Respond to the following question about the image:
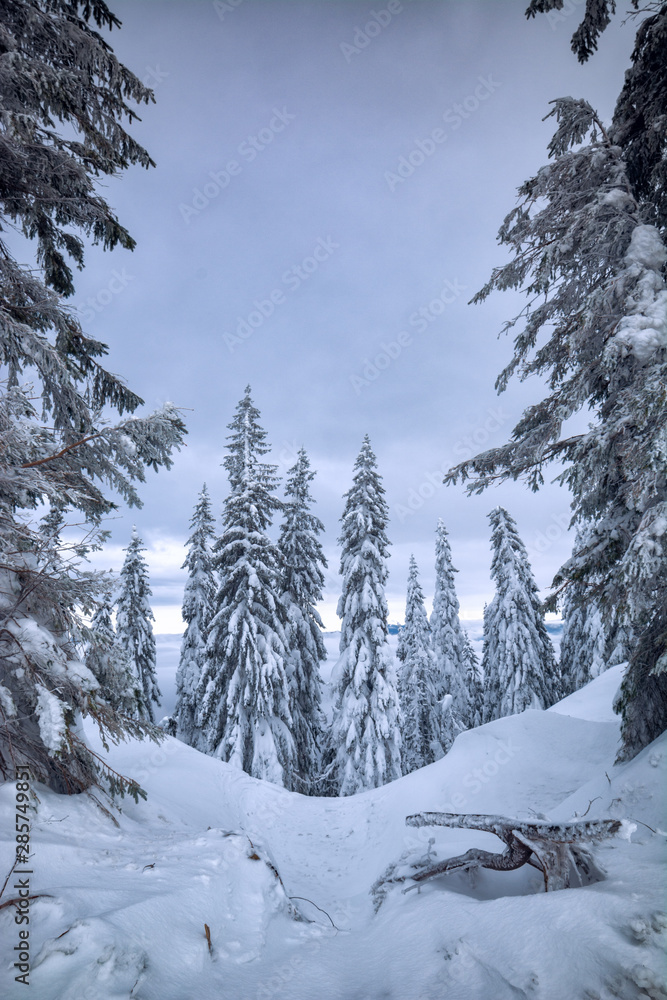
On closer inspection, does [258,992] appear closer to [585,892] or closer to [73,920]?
[73,920]

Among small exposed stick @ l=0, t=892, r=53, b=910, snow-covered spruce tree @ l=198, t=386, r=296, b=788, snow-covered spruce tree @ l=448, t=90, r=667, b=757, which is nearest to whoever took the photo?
small exposed stick @ l=0, t=892, r=53, b=910

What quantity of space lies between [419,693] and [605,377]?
2369cm

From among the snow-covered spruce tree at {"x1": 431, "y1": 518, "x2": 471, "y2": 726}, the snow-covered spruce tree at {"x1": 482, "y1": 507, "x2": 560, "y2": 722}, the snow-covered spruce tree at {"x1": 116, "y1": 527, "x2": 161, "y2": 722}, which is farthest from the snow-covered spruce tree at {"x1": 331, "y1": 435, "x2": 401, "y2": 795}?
the snow-covered spruce tree at {"x1": 431, "y1": 518, "x2": 471, "y2": 726}

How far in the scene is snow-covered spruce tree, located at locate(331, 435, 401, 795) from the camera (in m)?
16.0

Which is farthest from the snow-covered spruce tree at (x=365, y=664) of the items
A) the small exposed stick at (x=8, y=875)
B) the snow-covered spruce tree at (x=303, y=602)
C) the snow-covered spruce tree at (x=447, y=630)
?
the small exposed stick at (x=8, y=875)

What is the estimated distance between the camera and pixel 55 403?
19.0 ft

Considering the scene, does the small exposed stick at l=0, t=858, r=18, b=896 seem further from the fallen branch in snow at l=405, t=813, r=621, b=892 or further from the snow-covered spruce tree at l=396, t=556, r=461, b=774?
the snow-covered spruce tree at l=396, t=556, r=461, b=774

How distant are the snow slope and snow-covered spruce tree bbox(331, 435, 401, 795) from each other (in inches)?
368

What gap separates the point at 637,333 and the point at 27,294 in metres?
7.66

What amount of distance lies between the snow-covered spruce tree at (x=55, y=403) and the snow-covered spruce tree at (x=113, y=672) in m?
0.25

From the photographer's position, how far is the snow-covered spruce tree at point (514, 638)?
22672mm

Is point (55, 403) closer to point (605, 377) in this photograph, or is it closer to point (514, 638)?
point (605, 377)

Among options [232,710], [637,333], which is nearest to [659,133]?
[637,333]

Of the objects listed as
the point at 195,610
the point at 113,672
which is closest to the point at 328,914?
the point at 113,672
